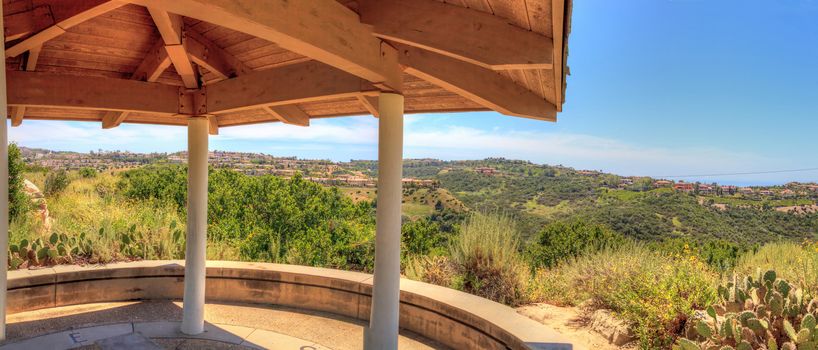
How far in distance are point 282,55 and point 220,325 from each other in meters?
2.75

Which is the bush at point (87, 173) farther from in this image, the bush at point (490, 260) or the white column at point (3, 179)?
the white column at point (3, 179)

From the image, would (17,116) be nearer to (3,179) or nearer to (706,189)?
(3,179)

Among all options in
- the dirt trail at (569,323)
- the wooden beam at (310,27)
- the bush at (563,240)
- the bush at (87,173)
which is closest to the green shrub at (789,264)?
the dirt trail at (569,323)

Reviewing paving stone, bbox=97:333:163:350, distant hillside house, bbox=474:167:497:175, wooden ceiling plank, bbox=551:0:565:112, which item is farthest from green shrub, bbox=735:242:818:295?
distant hillside house, bbox=474:167:497:175

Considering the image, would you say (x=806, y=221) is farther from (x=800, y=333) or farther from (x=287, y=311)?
(x=287, y=311)

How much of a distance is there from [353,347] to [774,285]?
3426mm

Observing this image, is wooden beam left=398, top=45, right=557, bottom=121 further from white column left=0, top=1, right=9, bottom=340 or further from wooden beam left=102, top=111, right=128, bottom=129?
wooden beam left=102, top=111, right=128, bottom=129

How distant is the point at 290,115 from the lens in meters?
4.69

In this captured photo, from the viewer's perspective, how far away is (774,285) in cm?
322

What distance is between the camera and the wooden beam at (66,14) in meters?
2.53

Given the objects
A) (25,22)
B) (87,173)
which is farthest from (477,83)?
(87,173)

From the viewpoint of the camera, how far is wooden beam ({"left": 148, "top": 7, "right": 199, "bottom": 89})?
2.86 metres

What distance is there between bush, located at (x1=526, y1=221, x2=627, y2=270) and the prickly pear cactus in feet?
14.1

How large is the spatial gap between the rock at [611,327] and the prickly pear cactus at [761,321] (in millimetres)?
533
